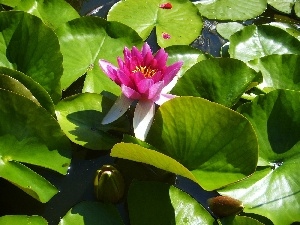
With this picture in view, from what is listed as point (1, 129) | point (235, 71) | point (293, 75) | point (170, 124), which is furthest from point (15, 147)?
point (293, 75)

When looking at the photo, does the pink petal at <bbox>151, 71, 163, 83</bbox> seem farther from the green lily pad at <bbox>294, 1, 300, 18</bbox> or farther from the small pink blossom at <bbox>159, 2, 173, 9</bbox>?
the green lily pad at <bbox>294, 1, 300, 18</bbox>

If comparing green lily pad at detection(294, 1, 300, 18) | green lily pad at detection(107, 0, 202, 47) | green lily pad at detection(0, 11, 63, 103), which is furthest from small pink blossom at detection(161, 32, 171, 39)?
green lily pad at detection(294, 1, 300, 18)

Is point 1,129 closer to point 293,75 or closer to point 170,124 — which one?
point 170,124

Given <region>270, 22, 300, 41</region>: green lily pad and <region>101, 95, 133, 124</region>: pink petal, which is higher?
<region>101, 95, 133, 124</region>: pink petal

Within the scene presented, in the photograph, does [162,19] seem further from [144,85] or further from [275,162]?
[275,162]

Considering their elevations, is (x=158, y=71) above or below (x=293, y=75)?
above

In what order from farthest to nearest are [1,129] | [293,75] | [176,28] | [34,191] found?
[176,28], [293,75], [1,129], [34,191]

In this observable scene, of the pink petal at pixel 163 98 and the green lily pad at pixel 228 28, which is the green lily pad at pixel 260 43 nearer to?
the green lily pad at pixel 228 28

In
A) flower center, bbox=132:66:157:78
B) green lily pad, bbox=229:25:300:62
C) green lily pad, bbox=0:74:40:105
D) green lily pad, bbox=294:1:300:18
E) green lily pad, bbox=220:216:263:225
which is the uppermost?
green lily pad, bbox=0:74:40:105
